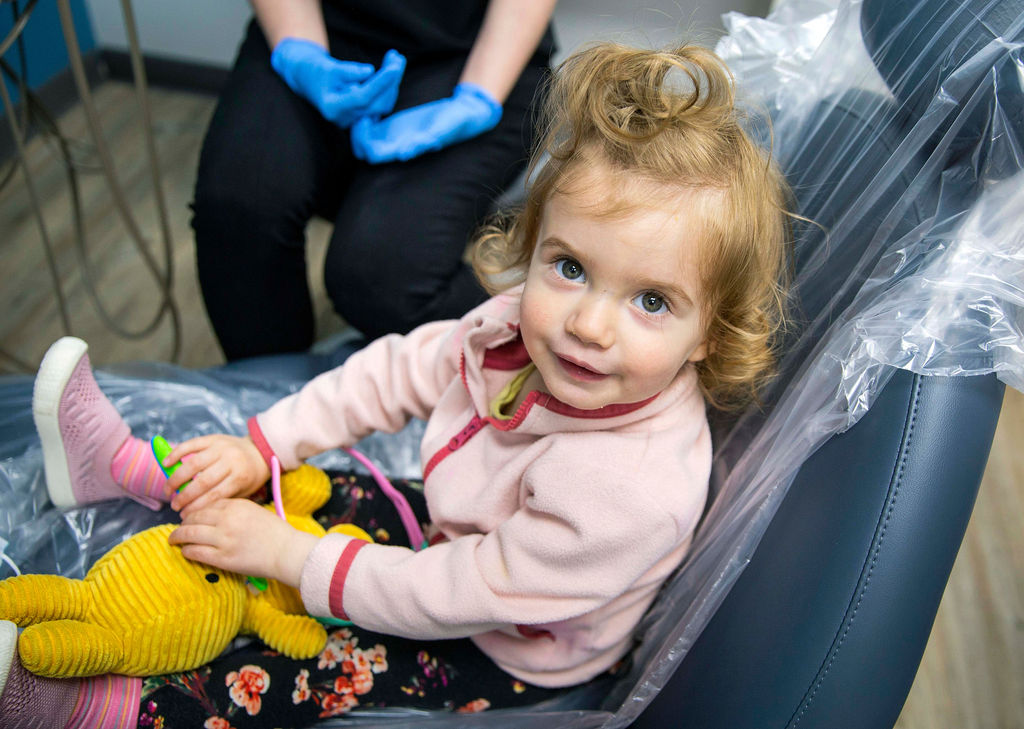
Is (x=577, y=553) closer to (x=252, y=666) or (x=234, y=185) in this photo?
(x=252, y=666)

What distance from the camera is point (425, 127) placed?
1069 mm

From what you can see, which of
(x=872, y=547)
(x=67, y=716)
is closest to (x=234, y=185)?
(x=67, y=716)

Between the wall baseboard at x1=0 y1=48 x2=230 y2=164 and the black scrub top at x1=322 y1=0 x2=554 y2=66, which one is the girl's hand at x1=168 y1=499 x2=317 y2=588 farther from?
the wall baseboard at x1=0 y1=48 x2=230 y2=164

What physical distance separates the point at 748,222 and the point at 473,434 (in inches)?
11.5

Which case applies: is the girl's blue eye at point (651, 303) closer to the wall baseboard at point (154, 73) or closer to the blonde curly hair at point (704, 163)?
the blonde curly hair at point (704, 163)

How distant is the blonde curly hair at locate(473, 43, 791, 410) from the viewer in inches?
21.6

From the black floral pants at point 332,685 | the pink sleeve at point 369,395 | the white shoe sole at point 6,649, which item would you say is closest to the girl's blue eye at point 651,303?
the pink sleeve at point 369,395

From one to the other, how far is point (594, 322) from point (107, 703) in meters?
0.45

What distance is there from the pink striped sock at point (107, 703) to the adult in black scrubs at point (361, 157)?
0.57 m

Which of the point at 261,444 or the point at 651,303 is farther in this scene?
the point at 261,444

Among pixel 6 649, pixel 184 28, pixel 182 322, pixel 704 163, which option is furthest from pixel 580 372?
pixel 184 28

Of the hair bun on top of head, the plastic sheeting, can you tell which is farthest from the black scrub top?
the hair bun on top of head

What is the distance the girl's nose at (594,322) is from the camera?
55 centimetres

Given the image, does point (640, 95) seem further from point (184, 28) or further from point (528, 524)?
point (184, 28)
